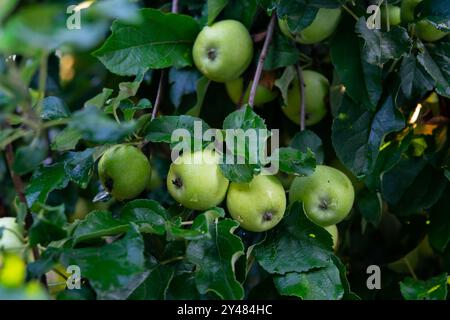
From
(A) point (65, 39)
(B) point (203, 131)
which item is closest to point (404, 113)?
(B) point (203, 131)

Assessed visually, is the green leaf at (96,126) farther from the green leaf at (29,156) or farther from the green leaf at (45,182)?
the green leaf at (45,182)

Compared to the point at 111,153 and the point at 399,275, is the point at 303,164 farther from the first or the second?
the point at 399,275

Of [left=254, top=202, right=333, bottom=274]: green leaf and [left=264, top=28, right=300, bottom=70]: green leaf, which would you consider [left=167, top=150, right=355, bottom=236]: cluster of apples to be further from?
[left=264, top=28, right=300, bottom=70]: green leaf

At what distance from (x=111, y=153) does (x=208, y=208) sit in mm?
155

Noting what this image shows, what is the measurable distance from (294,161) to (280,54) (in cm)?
26

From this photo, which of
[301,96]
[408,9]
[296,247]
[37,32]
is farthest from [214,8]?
[37,32]

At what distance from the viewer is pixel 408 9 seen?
1.12 meters

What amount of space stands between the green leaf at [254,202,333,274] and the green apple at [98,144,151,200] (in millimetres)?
184

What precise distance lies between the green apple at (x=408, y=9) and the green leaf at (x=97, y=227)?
525 millimetres

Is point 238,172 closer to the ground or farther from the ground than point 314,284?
farther from the ground

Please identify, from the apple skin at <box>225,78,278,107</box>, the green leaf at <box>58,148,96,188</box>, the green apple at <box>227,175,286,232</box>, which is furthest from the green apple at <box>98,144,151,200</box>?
the apple skin at <box>225,78,278,107</box>

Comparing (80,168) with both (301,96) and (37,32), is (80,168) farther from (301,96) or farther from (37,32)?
(37,32)

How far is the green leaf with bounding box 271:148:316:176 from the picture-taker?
95 centimetres

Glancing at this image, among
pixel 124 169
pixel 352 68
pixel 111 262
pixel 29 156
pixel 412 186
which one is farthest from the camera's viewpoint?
pixel 412 186
